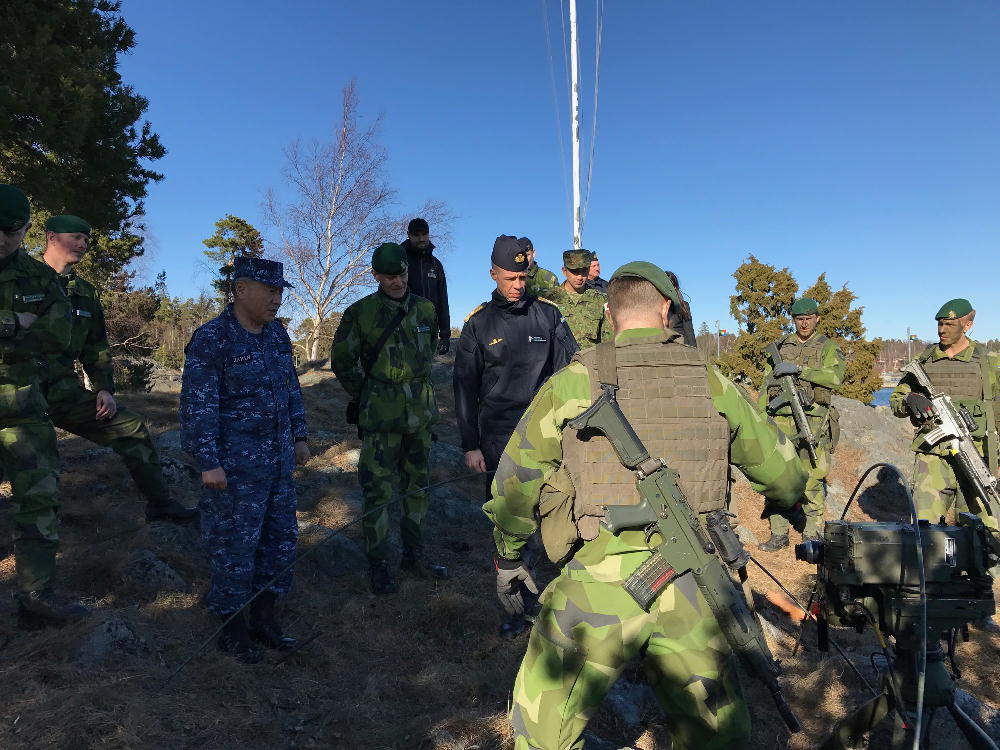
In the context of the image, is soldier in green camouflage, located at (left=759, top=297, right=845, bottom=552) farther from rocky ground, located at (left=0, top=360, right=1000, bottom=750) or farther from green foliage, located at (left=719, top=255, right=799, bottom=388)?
green foliage, located at (left=719, top=255, right=799, bottom=388)

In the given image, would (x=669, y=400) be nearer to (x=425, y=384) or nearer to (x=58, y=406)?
(x=425, y=384)

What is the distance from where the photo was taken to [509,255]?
4094 millimetres

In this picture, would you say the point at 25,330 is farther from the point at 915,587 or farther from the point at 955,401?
the point at 955,401

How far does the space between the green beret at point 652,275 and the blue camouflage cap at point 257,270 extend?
2168 millimetres

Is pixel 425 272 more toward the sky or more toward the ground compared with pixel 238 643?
more toward the sky

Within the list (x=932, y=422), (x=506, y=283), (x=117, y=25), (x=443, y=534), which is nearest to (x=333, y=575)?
(x=443, y=534)

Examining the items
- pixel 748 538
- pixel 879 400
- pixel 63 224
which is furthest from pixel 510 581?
pixel 879 400

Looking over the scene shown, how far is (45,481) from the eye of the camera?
3.34 meters

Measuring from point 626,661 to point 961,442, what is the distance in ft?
16.2

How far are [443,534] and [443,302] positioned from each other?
2706 millimetres

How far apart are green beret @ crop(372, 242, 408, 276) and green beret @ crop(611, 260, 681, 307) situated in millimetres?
2501

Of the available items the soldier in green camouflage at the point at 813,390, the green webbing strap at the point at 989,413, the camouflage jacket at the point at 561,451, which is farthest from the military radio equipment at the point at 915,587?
the soldier in green camouflage at the point at 813,390

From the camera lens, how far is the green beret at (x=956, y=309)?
553 centimetres

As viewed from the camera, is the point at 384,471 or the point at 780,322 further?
the point at 780,322
